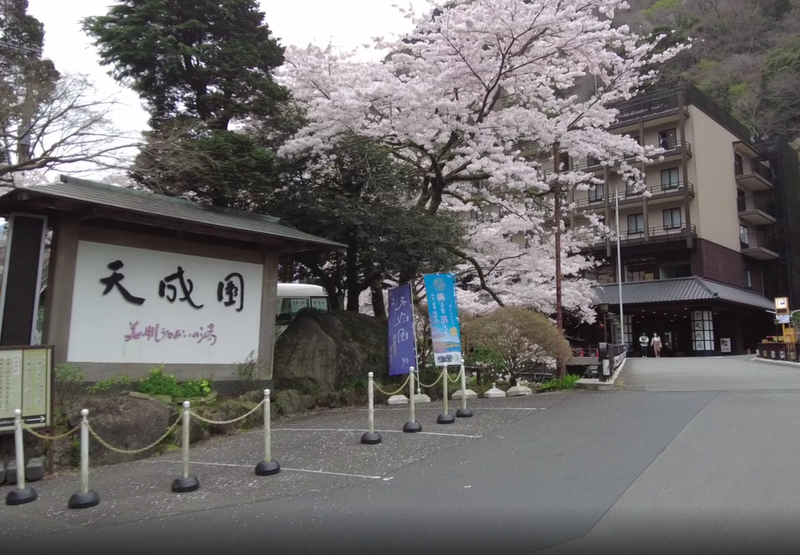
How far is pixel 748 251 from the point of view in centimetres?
4281

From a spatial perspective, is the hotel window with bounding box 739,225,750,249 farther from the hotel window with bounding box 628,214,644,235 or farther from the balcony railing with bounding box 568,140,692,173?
the balcony railing with bounding box 568,140,692,173

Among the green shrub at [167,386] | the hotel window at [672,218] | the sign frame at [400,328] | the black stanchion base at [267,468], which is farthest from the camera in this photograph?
the hotel window at [672,218]

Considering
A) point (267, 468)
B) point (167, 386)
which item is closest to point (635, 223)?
point (167, 386)

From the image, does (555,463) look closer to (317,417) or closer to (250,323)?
(317,417)

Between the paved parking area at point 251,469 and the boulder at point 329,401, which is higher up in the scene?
the boulder at point 329,401

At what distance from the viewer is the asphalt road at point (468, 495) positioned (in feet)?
16.7

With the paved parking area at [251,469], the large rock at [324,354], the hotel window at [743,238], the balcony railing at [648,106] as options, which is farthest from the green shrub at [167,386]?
the hotel window at [743,238]

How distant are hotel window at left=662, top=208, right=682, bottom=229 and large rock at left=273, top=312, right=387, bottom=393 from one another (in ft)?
101

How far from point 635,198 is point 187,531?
39.3 meters

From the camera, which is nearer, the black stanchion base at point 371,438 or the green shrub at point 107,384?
the black stanchion base at point 371,438

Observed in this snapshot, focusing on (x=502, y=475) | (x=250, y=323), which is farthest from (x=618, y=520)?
(x=250, y=323)

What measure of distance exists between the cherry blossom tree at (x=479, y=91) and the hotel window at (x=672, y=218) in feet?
77.8

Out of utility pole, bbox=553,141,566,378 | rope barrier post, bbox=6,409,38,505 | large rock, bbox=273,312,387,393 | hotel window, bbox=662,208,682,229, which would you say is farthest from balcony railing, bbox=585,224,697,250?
rope barrier post, bbox=6,409,38,505

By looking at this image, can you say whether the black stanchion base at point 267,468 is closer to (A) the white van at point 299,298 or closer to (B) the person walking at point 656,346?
(A) the white van at point 299,298
